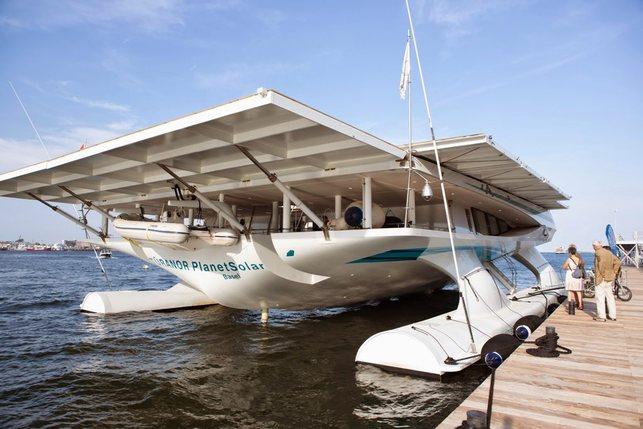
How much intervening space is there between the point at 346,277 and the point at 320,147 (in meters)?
5.10

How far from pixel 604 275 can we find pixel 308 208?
27.1 ft

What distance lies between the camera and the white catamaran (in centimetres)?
957

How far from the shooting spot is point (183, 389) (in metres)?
8.90

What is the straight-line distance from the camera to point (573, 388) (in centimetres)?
573

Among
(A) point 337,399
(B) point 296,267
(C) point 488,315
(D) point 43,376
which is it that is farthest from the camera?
(C) point 488,315

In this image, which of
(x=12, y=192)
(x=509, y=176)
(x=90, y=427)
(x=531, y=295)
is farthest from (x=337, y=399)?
(x=12, y=192)

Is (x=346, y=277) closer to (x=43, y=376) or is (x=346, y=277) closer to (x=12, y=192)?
(x=43, y=376)

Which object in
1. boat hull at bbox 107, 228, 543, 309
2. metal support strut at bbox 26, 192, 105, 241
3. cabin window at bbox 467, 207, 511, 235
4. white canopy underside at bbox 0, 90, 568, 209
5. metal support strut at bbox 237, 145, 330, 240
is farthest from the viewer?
cabin window at bbox 467, 207, 511, 235

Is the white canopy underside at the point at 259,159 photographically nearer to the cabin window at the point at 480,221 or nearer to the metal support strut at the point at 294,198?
the metal support strut at the point at 294,198

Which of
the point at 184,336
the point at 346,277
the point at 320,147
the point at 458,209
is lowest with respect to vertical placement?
the point at 184,336

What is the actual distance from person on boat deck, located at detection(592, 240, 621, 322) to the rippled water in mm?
3993

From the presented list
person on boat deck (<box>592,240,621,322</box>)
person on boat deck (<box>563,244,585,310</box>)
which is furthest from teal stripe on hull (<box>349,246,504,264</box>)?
person on boat deck (<box>592,240,621,322</box>)

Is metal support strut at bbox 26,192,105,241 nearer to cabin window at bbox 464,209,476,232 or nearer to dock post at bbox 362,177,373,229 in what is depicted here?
dock post at bbox 362,177,373,229

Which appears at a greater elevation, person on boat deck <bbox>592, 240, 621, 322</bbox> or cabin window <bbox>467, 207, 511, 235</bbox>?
cabin window <bbox>467, 207, 511, 235</bbox>
